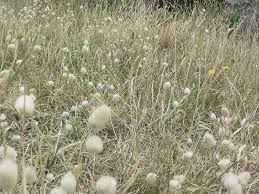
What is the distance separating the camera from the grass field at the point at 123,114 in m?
1.21

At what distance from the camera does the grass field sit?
1.21m

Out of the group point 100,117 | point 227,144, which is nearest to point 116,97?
point 227,144

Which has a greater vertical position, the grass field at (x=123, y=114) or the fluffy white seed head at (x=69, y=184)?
the fluffy white seed head at (x=69, y=184)

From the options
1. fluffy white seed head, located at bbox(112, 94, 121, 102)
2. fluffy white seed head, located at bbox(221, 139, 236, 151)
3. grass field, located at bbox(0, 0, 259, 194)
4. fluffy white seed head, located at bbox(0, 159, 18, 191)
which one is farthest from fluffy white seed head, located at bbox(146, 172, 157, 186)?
fluffy white seed head, located at bbox(112, 94, 121, 102)

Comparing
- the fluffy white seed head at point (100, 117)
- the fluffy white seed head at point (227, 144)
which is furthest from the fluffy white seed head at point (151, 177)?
the fluffy white seed head at point (100, 117)

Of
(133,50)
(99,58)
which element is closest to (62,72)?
(99,58)

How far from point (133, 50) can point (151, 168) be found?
154 centimetres

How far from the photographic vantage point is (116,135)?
6.33ft

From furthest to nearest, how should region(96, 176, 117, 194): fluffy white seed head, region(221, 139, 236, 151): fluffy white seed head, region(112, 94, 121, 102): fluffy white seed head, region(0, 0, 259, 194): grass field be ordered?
region(112, 94, 121, 102): fluffy white seed head
region(221, 139, 236, 151): fluffy white seed head
region(0, 0, 259, 194): grass field
region(96, 176, 117, 194): fluffy white seed head

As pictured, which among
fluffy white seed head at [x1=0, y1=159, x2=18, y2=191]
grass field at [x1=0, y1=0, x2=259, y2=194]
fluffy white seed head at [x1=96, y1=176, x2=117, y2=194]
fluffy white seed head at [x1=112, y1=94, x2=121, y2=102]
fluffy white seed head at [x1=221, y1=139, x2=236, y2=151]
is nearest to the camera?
fluffy white seed head at [x1=0, y1=159, x2=18, y2=191]

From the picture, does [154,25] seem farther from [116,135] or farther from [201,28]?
[116,135]

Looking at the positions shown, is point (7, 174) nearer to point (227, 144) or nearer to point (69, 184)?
point (69, 184)

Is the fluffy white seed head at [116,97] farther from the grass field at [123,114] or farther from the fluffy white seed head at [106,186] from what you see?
the fluffy white seed head at [106,186]

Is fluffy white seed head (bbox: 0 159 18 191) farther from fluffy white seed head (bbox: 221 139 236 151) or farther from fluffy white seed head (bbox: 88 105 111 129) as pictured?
fluffy white seed head (bbox: 221 139 236 151)
